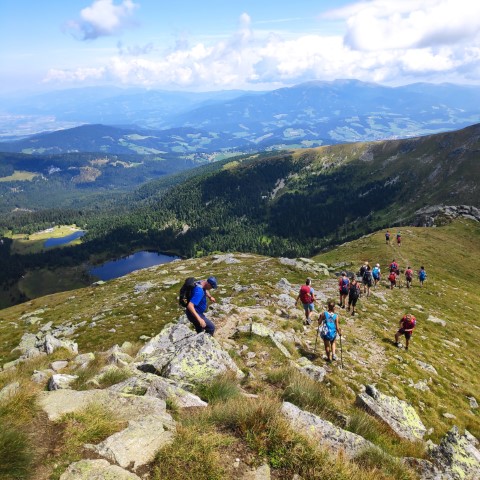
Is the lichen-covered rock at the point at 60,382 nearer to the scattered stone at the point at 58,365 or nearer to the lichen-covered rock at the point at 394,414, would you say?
the scattered stone at the point at 58,365

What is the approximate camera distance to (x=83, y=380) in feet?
42.1

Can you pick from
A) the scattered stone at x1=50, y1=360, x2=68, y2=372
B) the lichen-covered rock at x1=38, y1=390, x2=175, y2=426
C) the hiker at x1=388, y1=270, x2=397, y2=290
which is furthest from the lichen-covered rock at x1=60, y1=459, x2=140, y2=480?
the hiker at x1=388, y1=270, x2=397, y2=290

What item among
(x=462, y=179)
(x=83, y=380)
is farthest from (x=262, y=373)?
(x=462, y=179)

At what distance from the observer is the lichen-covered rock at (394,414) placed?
12250mm

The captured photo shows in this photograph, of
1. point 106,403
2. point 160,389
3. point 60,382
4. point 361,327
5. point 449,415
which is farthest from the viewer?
point 361,327

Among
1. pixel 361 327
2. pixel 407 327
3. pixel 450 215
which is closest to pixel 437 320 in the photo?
pixel 361 327

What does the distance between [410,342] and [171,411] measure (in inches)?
910

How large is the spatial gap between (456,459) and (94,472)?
10121 mm

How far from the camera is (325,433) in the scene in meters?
9.02

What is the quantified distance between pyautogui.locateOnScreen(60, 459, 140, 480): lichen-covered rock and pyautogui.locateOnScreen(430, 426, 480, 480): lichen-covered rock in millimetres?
8689

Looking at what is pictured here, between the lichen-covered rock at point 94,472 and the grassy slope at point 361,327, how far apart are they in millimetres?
5752

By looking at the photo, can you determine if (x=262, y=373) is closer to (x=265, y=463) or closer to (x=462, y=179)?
(x=265, y=463)

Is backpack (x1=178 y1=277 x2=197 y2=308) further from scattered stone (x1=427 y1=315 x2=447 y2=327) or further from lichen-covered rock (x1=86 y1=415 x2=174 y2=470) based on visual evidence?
scattered stone (x1=427 y1=315 x2=447 y2=327)

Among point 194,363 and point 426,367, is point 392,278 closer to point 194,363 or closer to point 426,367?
point 426,367
